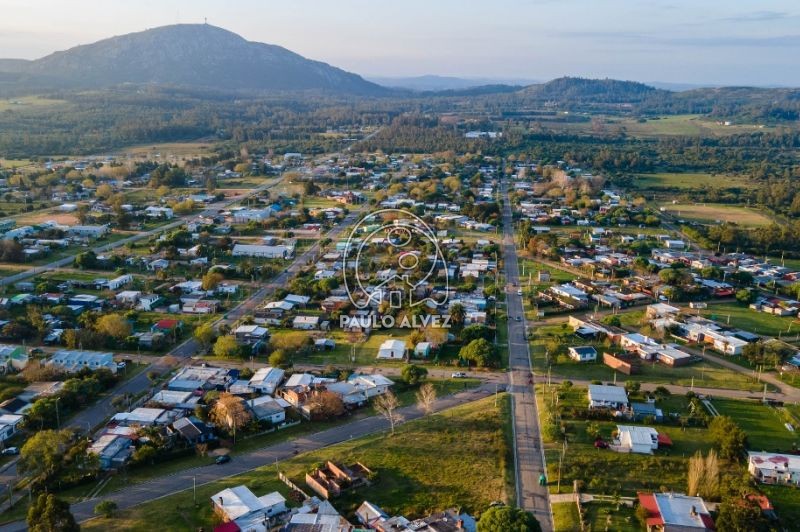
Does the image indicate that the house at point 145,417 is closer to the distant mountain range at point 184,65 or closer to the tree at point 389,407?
the tree at point 389,407

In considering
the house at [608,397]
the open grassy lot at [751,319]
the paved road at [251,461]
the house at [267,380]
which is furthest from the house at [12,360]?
the open grassy lot at [751,319]

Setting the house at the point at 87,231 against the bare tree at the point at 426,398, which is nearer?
the bare tree at the point at 426,398

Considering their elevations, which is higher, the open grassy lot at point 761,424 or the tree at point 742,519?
the tree at point 742,519

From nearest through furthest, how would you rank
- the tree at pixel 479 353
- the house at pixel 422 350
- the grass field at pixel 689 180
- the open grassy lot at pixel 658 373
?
the open grassy lot at pixel 658 373, the tree at pixel 479 353, the house at pixel 422 350, the grass field at pixel 689 180

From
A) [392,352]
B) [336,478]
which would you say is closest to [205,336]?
[392,352]

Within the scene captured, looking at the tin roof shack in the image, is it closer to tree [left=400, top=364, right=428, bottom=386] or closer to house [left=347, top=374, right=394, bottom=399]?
house [left=347, top=374, right=394, bottom=399]

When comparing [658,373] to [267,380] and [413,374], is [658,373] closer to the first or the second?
[413,374]

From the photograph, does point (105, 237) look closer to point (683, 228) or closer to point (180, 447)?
point (180, 447)
